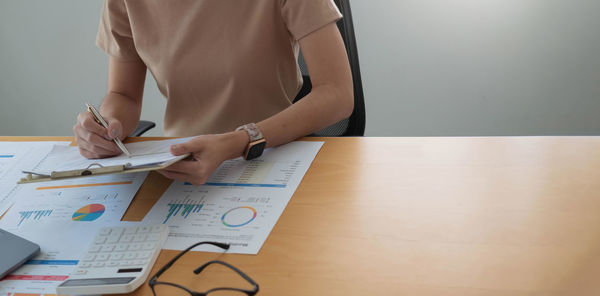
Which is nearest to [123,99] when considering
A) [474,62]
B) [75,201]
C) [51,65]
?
[75,201]

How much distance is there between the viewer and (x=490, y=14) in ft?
6.48

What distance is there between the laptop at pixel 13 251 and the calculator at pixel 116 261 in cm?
9

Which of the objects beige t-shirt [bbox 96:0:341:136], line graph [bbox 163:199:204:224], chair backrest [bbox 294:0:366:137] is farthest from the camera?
chair backrest [bbox 294:0:366:137]

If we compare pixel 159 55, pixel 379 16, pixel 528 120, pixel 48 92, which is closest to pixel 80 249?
pixel 159 55

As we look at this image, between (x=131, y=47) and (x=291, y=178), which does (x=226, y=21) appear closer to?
(x=131, y=47)

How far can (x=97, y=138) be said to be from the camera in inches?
39.0

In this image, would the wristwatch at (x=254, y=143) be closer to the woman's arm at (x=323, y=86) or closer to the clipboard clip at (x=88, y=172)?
the woman's arm at (x=323, y=86)

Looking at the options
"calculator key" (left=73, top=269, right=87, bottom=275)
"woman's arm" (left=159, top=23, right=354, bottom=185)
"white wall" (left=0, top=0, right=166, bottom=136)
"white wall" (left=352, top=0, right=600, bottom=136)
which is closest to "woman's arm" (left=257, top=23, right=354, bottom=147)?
"woman's arm" (left=159, top=23, right=354, bottom=185)

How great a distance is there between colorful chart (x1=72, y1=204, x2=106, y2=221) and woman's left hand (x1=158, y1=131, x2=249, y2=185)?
0.39 feet

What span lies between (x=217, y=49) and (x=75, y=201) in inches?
17.6

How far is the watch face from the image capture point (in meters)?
0.98

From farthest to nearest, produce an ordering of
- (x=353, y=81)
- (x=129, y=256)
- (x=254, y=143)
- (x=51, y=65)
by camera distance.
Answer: (x=51, y=65) → (x=353, y=81) → (x=254, y=143) → (x=129, y=256)

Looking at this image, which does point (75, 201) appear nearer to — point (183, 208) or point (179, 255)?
point (183, 208)

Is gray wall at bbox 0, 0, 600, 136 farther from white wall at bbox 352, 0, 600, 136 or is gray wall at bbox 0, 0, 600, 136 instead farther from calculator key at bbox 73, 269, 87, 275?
calculator key at bbox 73, 269, 87, 275
